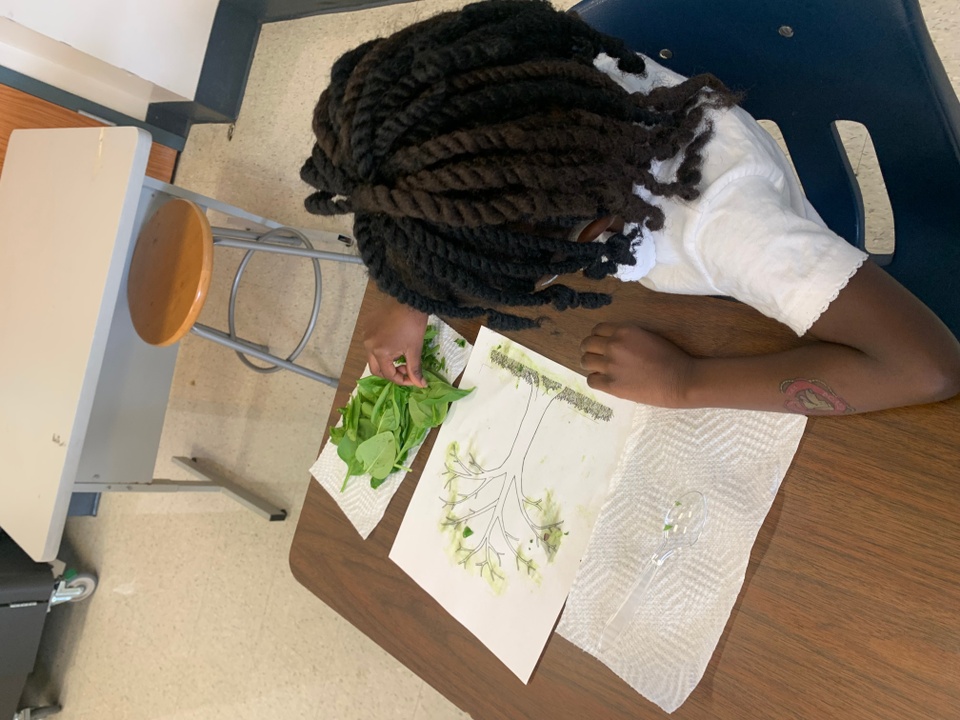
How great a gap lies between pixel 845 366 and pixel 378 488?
1.91 feet

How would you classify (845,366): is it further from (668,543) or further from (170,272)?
(170,272)

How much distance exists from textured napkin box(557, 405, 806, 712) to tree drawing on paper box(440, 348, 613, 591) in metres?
0.06

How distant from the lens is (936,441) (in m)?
0.55

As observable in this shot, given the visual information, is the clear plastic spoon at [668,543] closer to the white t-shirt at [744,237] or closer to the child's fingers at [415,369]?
the white t-shirt at [744,237]

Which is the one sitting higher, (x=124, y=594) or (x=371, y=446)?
(x=371, y=446)

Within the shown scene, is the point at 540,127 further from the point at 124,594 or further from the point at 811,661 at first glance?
the point at 124,594

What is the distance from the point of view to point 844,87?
58cm

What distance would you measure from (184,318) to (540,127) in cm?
73

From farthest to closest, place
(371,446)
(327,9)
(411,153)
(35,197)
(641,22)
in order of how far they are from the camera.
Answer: (327,9), (35,197), (371,446), (641,22), (411,153)

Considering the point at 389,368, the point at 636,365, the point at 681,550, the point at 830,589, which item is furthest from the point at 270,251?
the point at 830,589

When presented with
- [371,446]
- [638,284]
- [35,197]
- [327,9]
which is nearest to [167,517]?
[35,197]

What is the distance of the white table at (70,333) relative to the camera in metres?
1.05

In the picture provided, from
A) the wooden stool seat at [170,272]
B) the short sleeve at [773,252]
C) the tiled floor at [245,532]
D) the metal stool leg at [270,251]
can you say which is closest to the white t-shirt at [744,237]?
the short sleeve at [773,252]

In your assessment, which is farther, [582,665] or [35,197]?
[35,197]
